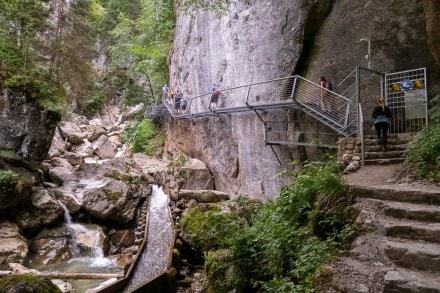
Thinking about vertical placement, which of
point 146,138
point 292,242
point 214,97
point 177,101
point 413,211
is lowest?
point 292,242

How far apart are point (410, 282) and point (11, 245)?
13.3 metres

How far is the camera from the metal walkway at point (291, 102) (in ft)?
30.2

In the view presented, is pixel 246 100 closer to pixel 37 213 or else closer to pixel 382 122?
pixel 382 122

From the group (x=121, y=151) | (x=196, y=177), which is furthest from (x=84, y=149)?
(x=196, y=177)

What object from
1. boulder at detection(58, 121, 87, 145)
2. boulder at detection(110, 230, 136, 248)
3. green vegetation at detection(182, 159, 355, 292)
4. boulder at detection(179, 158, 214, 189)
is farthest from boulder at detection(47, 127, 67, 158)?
green vegetation at detection(182, 159, 355, 292)

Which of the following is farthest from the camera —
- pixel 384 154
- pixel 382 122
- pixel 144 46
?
pixel 144 46

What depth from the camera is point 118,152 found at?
1009 inches

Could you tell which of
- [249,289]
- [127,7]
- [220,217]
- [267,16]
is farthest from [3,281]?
[127,7]

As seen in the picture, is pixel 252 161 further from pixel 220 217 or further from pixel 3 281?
pixel 3 281

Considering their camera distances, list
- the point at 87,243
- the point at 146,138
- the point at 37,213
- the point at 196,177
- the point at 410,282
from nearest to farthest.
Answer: the point at 410,282 < the point at 87,243 < the point at 37,213 < the point at 196,177 < the point at 146,138

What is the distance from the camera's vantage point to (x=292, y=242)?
4578 millimetres

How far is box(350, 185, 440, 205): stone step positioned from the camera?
14.8 feet

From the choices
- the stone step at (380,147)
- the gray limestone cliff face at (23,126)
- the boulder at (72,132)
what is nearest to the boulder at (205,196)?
the stone step at (380,147)

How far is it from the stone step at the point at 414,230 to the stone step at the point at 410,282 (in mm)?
632
